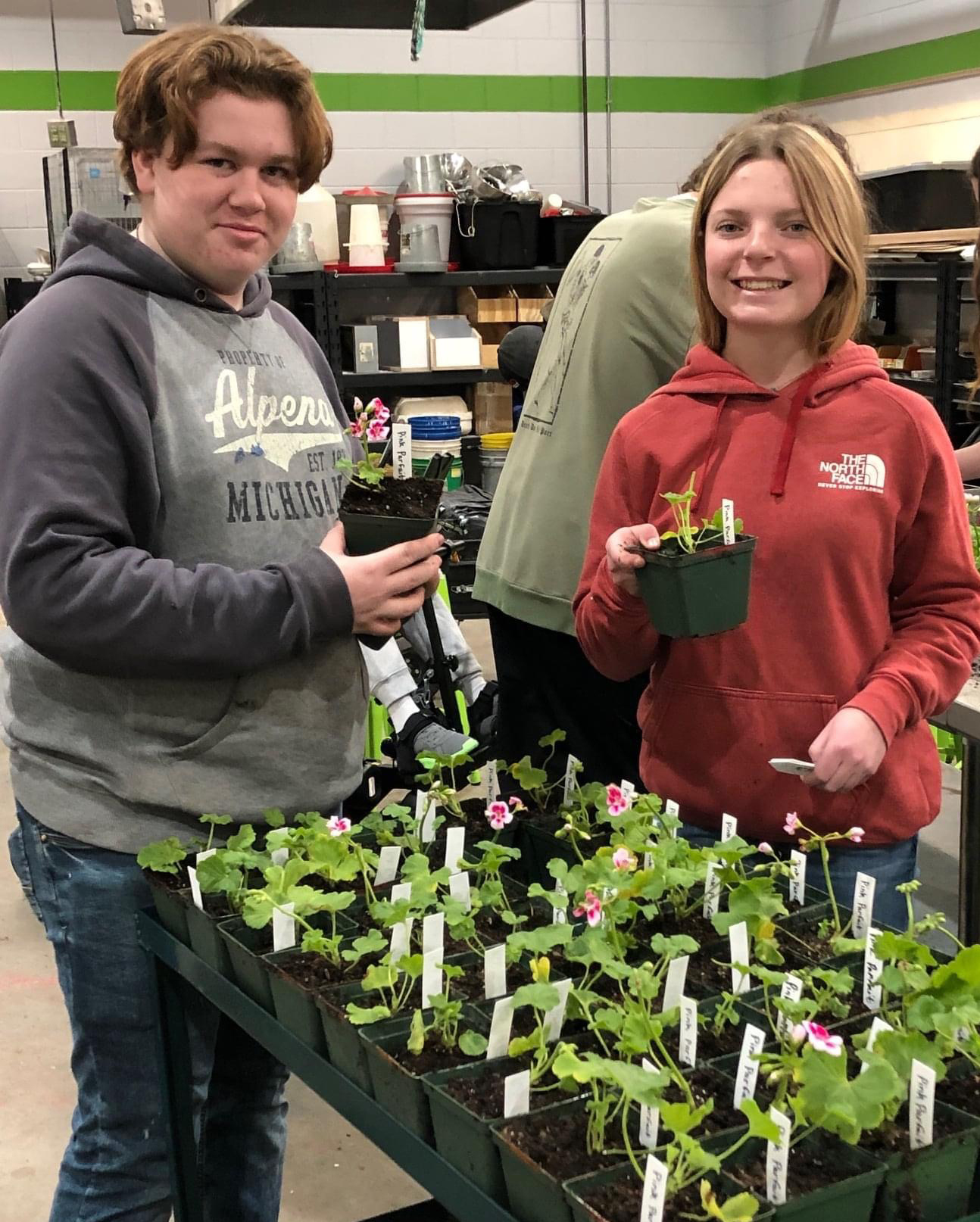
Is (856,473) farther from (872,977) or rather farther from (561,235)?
(561,235)

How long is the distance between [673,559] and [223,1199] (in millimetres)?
1044

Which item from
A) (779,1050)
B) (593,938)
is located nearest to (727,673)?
(593,938)

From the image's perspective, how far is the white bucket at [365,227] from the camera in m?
6.27

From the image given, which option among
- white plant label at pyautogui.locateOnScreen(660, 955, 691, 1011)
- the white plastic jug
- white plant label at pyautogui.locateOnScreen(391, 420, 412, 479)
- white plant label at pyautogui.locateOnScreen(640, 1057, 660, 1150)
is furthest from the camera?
the white plastic jug

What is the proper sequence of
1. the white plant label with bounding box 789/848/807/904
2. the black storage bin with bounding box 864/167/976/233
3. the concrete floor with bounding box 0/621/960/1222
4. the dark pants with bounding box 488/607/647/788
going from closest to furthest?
the white plant label with bounding box 789/848/807/904
the dark pants with bounding box 488/607/647/788
the concrete floor with bounding box 0/621/960/1222
the black storage bin with bounding box 864/167/976/233

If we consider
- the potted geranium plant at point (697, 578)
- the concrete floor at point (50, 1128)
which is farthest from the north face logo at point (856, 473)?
the concrete floor at point (50, 1128)

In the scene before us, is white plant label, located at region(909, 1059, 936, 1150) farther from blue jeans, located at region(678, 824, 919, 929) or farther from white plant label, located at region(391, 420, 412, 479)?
white plant label, located at region(391, 420, 412, 479)

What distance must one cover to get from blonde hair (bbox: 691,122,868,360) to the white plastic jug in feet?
15.7

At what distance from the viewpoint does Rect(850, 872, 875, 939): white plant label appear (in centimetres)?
139

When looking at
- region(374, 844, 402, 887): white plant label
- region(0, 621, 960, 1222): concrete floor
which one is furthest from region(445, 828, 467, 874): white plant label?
region(0, 621, 960, 1222): concrete floor

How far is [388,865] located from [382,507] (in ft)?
1.38

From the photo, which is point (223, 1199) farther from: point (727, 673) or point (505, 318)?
point (505, 318)

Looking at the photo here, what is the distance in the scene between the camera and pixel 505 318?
261 inches

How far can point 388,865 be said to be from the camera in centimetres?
161
